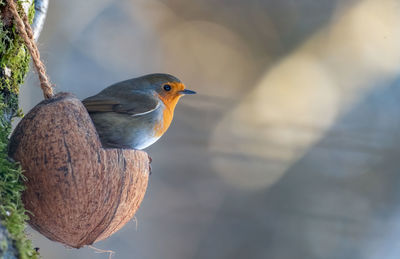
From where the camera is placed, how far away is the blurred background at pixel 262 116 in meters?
2.90

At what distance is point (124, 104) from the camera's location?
1.08m

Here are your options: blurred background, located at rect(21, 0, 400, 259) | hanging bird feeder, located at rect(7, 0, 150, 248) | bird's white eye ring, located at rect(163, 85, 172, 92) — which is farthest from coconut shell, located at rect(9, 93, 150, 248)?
blurred background, located at rect(21, 0, 400, 259)

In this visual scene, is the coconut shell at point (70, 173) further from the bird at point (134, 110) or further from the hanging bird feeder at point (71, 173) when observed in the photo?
the bird at point (134, 110)

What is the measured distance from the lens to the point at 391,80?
3068mm

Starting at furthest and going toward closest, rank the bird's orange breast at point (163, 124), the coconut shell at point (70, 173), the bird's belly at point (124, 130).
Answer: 1. the bird's orange breast at point (163, 124)
2. the bird's belly at point (124, 130)
3. the coconut shell at point (70, 173)

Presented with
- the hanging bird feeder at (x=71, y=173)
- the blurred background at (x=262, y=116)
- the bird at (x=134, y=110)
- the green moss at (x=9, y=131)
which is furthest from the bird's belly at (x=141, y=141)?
the blurred background at (x=262, y=116)

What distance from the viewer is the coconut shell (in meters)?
0.79

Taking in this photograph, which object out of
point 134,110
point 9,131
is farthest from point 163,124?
point 9,131

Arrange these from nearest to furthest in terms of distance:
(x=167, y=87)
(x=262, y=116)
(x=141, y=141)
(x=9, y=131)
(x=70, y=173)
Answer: (x=70, y=173), (x=9, y=131), (x=141, y=141), (x=167, y=87), (x=262, y=116)

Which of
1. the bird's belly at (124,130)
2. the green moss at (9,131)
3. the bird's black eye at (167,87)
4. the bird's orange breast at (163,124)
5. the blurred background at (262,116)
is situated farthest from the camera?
the blurred background at (262,116)

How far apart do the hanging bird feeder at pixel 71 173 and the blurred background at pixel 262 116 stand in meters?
2.04

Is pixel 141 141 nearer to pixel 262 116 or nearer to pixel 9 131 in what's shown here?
pixel 9 131

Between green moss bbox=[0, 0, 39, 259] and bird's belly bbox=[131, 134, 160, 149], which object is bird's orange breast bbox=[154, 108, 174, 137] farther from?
green moss bbox=[0, 0, 39, 259]

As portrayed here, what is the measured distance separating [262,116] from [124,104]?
2.06m
